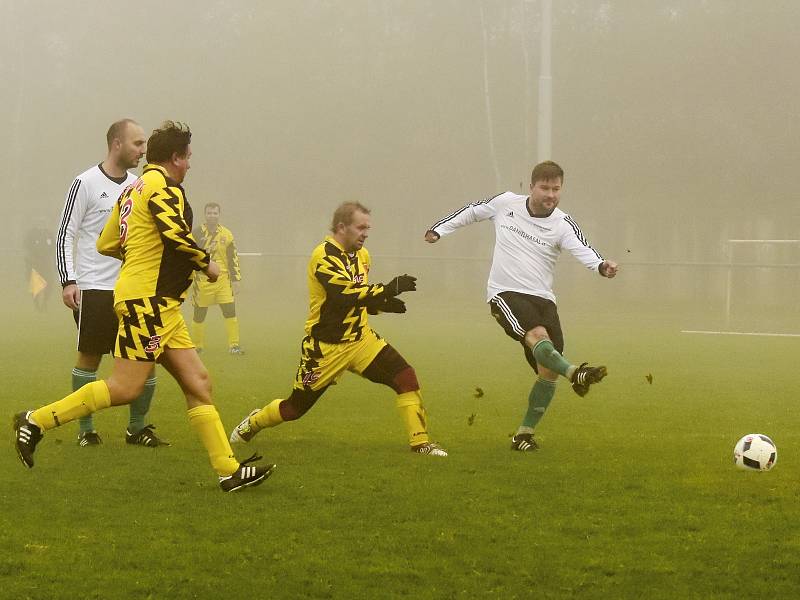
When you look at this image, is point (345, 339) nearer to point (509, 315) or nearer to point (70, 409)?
point (509, 315)

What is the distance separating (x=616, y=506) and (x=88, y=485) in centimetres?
273

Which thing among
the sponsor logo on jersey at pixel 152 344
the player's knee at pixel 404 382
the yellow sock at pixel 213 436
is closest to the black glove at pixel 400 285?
the player's knee at pixel 404 382

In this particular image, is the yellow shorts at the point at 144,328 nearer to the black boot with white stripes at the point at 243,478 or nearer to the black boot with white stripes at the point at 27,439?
the black boot with white stripes at the point at 27,439

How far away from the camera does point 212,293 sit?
16031 millimetres

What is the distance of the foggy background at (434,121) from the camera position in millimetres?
35656

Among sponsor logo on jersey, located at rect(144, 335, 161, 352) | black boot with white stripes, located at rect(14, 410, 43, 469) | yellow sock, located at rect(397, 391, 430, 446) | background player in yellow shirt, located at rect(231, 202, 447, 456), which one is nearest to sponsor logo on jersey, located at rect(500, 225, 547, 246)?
background player in yellow shirt, located at rect(231, 202, 447, 456)

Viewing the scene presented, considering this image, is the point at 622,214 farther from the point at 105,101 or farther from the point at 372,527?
the point at 372,527

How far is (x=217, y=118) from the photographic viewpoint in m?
48.3

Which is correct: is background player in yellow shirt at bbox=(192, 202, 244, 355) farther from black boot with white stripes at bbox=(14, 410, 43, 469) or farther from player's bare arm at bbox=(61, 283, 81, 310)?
black boot with white stripes at bbox=(14, 410, 43, 469)

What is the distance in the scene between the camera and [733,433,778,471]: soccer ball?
6.79m

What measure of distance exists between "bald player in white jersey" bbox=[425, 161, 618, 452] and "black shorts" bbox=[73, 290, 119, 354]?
2026 millimetres

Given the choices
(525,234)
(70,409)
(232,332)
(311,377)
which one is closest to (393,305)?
(311,377)

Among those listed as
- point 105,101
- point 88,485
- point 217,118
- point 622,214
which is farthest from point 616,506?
point 105,101

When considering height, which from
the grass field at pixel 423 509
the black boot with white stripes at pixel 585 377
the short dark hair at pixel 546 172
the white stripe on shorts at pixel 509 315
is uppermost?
the short dark hair at pixel 546 172
